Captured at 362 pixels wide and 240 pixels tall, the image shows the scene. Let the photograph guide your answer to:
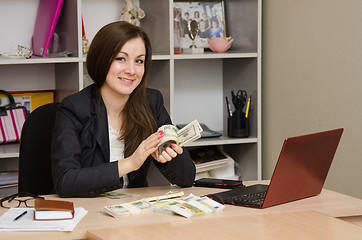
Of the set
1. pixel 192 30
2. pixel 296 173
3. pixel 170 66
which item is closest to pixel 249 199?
pixel 296 173

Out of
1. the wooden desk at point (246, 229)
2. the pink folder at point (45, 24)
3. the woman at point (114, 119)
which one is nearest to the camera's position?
the wooden desk at point (246, 229)

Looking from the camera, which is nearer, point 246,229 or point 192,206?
point 246,229

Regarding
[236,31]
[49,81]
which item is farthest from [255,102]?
[49,81]

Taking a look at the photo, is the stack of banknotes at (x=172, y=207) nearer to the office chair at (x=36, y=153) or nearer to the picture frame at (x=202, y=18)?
the office chair at (x=36, y=153)

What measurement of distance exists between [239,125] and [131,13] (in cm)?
90

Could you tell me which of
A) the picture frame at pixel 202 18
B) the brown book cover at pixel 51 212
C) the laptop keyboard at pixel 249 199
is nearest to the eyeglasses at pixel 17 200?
the brown book cover at pixel 51 212

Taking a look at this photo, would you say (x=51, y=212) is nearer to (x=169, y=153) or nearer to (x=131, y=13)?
(x=169, y=153)

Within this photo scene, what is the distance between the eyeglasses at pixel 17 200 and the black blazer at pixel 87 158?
111 mm

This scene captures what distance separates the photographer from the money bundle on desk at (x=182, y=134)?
6.23 ft

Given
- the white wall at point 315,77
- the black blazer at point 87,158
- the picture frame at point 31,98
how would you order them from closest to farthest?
the black blazer at point 87,158 < the white wall at point 315,77 < the picture frame at point 31,98

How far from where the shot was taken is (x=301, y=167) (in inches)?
71.4

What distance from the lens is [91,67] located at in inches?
88.9

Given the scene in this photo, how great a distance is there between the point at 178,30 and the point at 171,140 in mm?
1390

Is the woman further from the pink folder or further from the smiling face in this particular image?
the pink folder
